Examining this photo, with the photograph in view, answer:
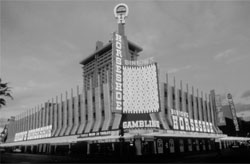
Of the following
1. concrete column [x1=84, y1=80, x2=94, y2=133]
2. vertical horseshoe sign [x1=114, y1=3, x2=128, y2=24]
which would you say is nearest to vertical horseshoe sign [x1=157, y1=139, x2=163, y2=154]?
concrete column [x1=84, y1=80, x2=94, y2=133]

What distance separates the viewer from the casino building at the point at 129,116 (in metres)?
41.6

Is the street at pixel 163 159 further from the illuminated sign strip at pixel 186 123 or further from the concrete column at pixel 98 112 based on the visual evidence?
the illuminated sign strip at pixel 186 123

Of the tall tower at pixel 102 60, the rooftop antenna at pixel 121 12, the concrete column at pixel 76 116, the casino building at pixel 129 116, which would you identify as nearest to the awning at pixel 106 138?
the casino building at pixel 129 116

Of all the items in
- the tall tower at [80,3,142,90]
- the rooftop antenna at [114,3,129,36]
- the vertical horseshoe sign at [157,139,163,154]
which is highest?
the tall tower at [80,3,142,90]

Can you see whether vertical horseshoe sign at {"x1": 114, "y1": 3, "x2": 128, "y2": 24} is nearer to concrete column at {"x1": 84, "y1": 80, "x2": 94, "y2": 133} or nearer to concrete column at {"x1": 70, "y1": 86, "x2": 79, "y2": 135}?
concrete column at {"x1": 84, "y1": 80, "x2": 94, "y2": 133}

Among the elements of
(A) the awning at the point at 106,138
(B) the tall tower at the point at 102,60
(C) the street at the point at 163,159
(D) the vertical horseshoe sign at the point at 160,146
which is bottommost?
(C) the street at the point at 163,159

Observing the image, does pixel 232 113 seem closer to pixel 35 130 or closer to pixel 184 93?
pixel 184 93

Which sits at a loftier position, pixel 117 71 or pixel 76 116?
pixel 117 71

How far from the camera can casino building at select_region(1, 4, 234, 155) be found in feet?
136

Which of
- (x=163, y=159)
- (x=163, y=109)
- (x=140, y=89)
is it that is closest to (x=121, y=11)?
(x=140, y=89)

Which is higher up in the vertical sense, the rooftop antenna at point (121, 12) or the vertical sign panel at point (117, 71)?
the rooftop antenna at point (121, 12)

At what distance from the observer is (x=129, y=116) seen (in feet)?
142

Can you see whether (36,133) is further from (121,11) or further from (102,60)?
(102,60)

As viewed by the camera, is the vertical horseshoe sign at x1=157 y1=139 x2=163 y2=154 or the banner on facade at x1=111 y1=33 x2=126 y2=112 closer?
the banner on facade at x1=111 y1=33 x2=126 y2=112
